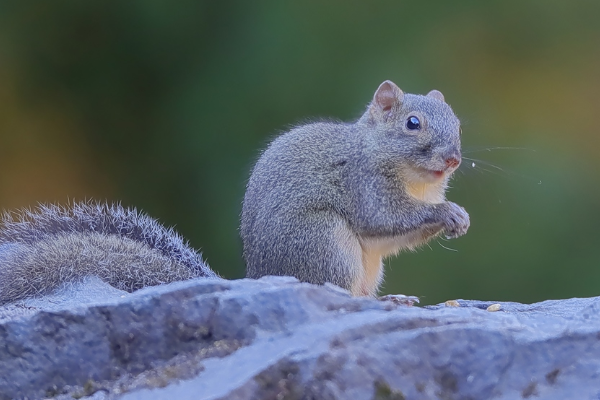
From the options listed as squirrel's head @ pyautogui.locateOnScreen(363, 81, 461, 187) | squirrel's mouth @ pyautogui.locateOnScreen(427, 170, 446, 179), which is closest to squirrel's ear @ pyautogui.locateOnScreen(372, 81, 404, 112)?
squirrel's head @ pyautogui.locateOnScreen(363, 81, 461, 187)

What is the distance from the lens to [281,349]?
1829 millimetres

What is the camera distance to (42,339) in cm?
204

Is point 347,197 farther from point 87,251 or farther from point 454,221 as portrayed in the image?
point 87,251

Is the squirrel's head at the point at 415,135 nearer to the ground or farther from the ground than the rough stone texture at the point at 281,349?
farther from the ground

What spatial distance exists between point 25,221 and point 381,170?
145 centimetres

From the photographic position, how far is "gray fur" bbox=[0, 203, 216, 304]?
2920 mm

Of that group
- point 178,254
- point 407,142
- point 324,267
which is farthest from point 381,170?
point 178,254

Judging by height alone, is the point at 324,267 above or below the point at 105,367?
above

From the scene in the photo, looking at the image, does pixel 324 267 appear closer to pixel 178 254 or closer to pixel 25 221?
pixel 178 254

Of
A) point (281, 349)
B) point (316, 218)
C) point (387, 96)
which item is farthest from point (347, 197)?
point (281, 349)

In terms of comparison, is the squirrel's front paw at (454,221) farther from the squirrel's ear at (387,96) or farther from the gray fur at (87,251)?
the gray fur at (87,251)

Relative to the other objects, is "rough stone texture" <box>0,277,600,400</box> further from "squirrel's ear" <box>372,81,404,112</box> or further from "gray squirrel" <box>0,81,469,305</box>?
"squirrel's ear" <box>372,81,404,112</box>

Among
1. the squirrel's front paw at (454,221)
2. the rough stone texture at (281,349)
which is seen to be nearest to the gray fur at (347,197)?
the squirrel's front paw at (454,221)

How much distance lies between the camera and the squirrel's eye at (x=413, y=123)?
3301mm
